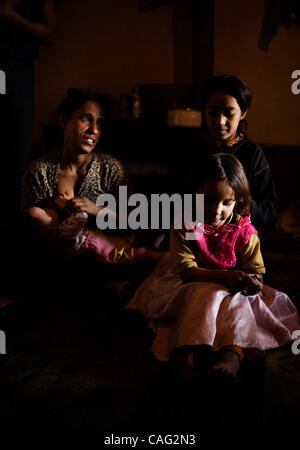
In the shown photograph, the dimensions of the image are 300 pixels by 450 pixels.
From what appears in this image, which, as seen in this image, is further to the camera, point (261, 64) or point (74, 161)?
point (261, 64)

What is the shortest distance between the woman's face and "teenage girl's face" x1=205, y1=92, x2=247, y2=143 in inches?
21.0

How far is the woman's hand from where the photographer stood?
191 cm

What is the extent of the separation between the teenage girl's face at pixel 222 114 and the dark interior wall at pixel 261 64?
1.29 m

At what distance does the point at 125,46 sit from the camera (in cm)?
328

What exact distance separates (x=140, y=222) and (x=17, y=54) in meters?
1.25

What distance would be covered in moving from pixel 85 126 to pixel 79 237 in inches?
20.7

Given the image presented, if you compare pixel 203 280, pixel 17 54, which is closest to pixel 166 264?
pixel 203 280

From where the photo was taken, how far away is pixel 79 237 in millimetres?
1945

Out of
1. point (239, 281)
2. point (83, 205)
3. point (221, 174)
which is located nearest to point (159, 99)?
point (83, 205)

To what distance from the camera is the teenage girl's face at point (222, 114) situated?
1.75 metres

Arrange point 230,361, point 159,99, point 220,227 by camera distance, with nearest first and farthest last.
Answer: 1. point 230,361
2. point 220,227
3. point 159,99

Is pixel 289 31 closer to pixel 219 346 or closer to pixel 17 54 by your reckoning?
pixel 17 54

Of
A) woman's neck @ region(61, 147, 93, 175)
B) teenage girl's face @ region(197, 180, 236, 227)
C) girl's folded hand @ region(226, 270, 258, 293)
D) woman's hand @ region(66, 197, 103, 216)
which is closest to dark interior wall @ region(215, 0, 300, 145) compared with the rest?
woman's neck @ region(61, 147, 93, 175)

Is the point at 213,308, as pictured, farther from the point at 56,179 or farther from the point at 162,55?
the point at 162,55
